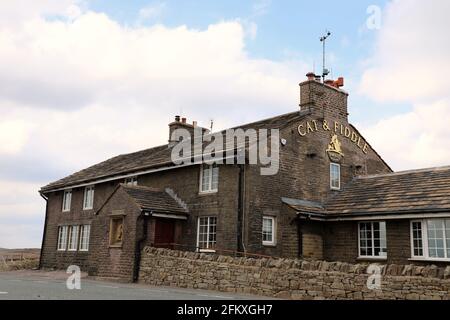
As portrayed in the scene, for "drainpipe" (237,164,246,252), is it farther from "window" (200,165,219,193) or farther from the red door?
the red door

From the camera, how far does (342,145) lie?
25.3 meters

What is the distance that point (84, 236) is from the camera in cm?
2989

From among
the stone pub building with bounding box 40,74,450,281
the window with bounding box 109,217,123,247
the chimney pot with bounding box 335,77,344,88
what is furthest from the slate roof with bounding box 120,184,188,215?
the chimney pot with bounding box 335,77,344,88

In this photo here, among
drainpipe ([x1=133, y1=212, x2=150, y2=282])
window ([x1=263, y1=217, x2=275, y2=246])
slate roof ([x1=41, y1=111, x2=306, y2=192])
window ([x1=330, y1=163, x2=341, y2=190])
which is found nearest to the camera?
drainpipe ([x1=133, y1=212, x2=150, y2=282])

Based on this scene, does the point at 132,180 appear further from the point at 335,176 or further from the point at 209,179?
the point at 335,176

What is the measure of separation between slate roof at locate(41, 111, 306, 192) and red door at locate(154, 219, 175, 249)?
2995 millimetres

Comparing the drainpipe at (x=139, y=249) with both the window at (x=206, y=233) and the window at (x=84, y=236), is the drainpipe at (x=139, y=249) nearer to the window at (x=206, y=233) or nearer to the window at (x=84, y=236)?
the window at (x=206, y=233)

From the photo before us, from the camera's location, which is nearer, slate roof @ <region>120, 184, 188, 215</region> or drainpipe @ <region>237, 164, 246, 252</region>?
drainpipe @ <region>237, 164, 246, 252</region>

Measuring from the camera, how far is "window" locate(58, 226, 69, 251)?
31.5 metres

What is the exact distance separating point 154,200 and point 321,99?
30.7 ft

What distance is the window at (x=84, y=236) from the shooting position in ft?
96.6

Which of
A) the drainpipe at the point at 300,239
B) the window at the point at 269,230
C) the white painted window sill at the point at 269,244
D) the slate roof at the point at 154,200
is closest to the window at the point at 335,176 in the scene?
the drainpipe at the point at 300,239
